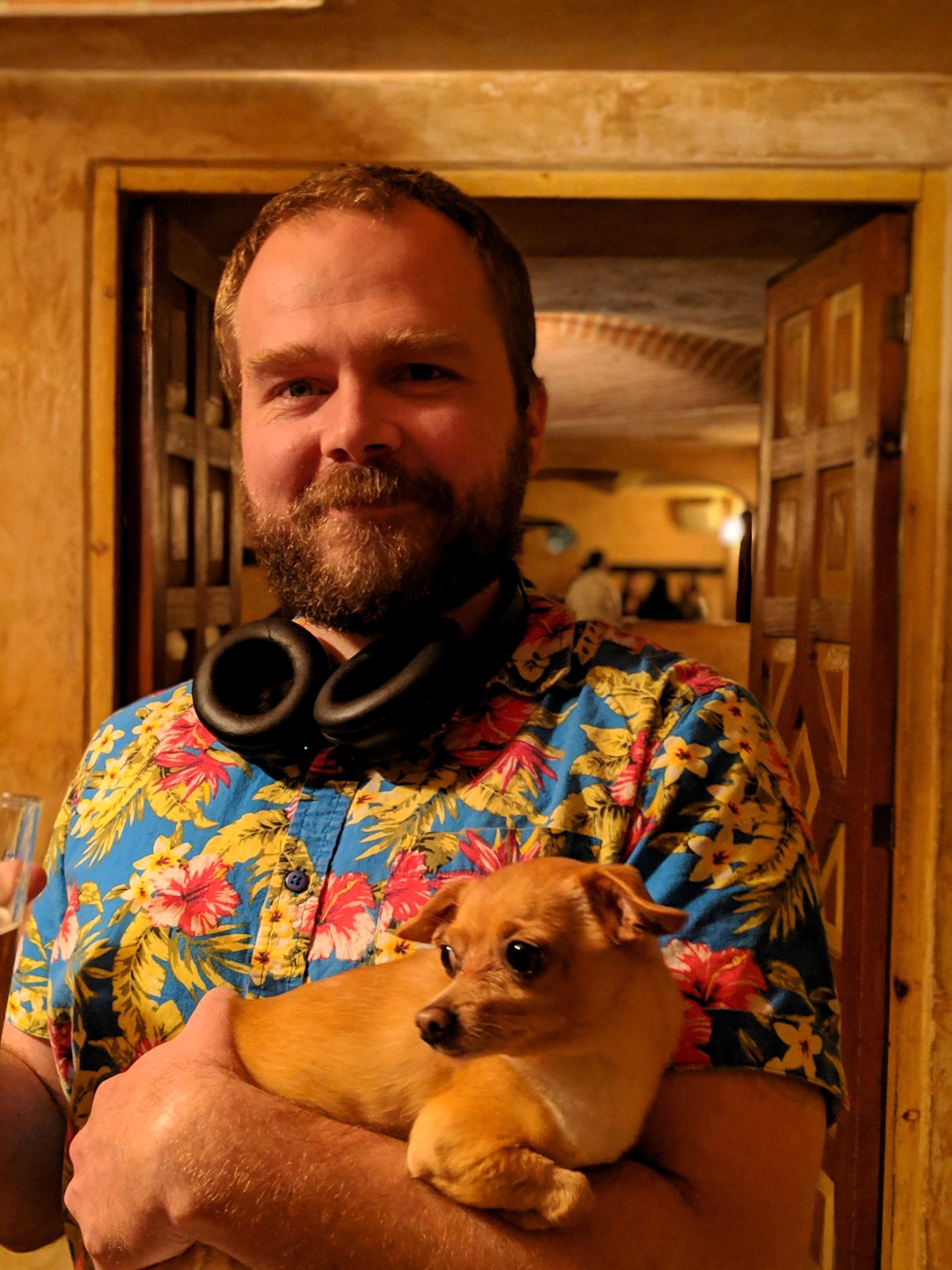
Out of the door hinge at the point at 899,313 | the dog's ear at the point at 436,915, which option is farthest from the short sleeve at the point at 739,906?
the door hinge at the point at 899,313

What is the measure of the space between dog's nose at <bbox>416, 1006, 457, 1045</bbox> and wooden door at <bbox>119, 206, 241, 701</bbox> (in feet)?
5.81

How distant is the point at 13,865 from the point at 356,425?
0.56 m

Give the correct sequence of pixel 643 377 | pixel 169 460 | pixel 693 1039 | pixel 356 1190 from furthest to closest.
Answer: pixel 643 377
pixel 169 460
pixel 693 1039
pixel 356 1190

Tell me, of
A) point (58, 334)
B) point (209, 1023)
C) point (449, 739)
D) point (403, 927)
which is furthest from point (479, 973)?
point (58, 334)

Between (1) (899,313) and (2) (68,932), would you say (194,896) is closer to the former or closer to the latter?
(2) (68,932)

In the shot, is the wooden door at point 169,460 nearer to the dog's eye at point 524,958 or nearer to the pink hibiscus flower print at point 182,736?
the pink hibiscus flower print at point 182,736

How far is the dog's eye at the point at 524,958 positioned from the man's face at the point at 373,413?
474 mm

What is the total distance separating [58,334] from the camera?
2.28 meters

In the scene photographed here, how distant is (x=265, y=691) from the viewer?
1.13 meters

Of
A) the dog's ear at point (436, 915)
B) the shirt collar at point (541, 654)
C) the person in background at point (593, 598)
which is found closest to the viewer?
the dog's ear at point (436, 915)

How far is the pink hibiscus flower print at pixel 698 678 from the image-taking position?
1093 mm

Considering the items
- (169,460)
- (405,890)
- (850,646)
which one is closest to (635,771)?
(405,890)

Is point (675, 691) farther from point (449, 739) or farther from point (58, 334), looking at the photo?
point (58, 334)

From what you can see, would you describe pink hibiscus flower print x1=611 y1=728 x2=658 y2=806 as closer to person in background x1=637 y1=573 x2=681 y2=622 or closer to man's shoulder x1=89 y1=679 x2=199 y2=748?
man's shoulder x1=89 y1=679 x2=199 y2=748
